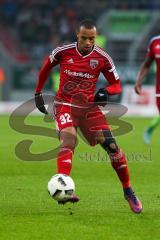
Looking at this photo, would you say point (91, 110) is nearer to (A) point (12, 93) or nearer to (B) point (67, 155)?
(B) point (67, 155)

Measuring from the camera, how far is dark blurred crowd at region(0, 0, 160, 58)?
31.1 meters

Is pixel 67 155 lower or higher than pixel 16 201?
higher

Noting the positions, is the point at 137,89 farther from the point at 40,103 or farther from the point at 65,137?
the point at 65,137

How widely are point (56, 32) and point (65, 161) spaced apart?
24432 mm

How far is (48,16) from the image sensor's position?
32500 millimetres

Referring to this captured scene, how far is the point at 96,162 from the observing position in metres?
13.2

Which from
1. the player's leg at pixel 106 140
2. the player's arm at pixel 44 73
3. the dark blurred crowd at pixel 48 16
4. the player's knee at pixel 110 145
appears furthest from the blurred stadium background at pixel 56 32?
the player's knee at pixel 110 145

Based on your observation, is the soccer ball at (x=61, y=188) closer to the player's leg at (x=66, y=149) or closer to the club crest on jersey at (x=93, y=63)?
the player's leg at (x=66, y=149)

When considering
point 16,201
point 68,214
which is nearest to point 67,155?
point 68,214

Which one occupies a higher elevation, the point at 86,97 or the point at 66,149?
the point at 86,97

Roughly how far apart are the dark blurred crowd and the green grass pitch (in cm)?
1664

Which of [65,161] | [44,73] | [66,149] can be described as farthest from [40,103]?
[65,161]

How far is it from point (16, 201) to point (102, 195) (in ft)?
3.98

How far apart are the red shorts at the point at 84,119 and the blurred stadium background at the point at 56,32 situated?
18202 millimetres
